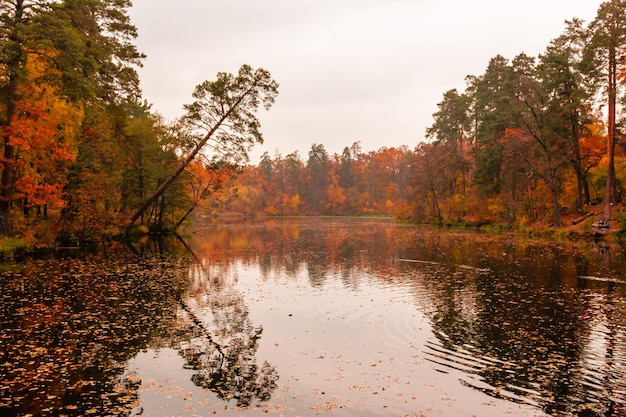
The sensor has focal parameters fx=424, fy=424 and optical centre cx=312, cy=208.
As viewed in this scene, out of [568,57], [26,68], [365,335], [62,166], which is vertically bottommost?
[365,335]

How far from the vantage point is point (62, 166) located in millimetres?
27359

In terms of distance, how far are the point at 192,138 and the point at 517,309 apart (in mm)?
28140

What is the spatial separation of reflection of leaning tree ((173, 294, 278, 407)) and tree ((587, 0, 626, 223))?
34.1 meters

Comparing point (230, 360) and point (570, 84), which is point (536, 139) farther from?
point (230, 360)

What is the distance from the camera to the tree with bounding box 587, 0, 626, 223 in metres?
→ 33.1

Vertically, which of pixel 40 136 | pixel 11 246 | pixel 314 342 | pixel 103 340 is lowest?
pixel 314 342

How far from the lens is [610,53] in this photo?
3391 cm

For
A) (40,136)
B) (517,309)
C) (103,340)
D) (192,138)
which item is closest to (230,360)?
(103,340)

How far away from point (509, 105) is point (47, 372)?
162ft

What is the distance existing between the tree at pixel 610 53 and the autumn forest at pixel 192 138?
0.10 m

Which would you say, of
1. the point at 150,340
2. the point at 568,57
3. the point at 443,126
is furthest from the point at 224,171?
the point at 443,126

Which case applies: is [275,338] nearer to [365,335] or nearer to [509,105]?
[365,335]

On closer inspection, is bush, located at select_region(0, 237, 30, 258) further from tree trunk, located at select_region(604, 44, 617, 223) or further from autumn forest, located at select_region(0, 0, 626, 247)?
tree trunk, located at select_region(604, 44, 617, 223)

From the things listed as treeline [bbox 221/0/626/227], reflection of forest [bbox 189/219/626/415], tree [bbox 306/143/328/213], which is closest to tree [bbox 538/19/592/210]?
treeline [bbox 221/0/626/227]
